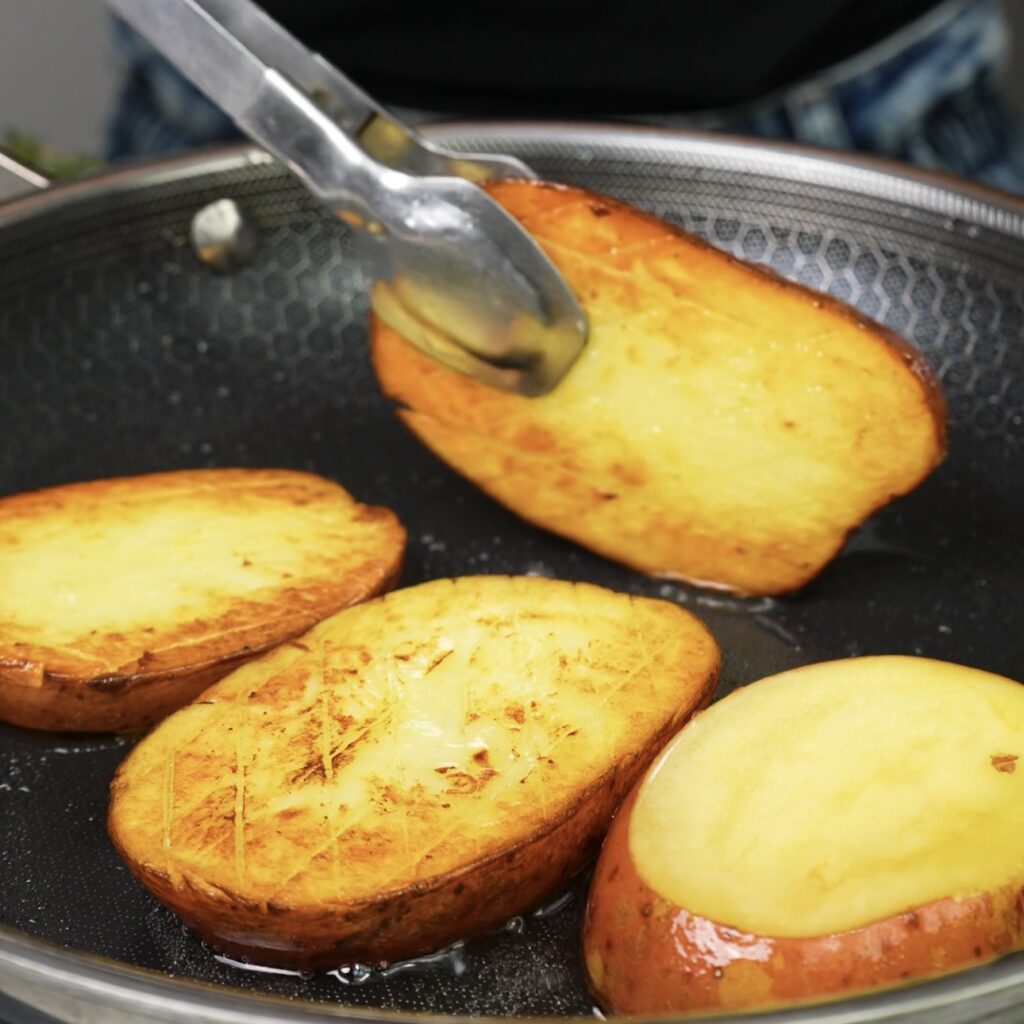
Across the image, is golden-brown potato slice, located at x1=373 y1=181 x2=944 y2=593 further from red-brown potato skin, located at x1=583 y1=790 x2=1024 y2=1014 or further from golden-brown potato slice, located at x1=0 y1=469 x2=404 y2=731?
red-brown potato skin, located at x1=583 y1=790 x2=1024 y2=1014

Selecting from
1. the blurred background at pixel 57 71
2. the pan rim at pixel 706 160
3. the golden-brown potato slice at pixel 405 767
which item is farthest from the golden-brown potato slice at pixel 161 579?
the blurred background at pixel 57 71

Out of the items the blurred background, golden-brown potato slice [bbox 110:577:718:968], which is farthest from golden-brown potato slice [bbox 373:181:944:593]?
the blurred background

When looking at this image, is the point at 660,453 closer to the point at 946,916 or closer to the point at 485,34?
the point at 946,916

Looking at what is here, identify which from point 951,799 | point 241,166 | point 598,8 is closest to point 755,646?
point 951,799

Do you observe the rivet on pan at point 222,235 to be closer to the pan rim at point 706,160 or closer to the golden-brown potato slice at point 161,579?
the pan rim at point 706,160

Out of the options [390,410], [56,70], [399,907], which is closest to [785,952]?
[399,907]
